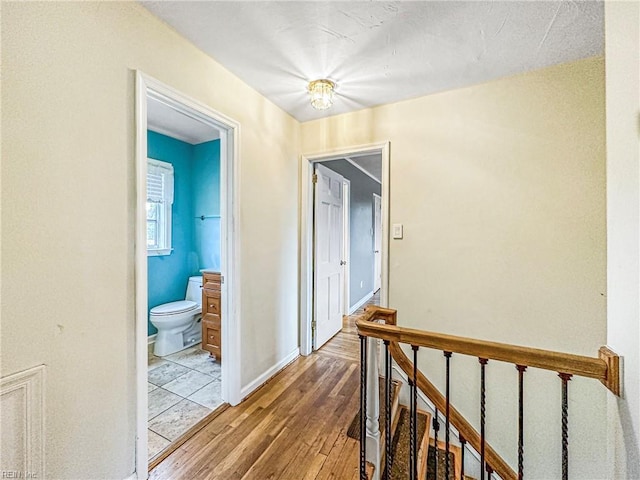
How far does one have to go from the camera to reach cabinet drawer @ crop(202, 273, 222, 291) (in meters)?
2.59

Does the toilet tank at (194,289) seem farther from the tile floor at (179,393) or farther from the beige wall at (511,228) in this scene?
the beige wall at (511,228)

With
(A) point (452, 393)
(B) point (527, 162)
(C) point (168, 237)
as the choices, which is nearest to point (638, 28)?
(B) point (527, 162)

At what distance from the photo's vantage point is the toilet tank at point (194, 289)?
3157mm

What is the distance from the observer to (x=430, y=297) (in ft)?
6.97

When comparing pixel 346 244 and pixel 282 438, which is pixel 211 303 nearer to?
pixel 282 438

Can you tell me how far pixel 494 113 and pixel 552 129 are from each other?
379 mm

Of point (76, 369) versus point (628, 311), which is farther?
point (76, 369)

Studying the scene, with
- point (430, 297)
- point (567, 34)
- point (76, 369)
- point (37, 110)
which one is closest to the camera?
point (37, 110)

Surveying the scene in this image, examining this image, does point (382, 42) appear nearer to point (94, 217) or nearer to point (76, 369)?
point (94, 217)

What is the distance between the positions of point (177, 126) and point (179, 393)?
2663mm

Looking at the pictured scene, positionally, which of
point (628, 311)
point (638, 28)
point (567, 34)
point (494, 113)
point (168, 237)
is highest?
point (567, 34)

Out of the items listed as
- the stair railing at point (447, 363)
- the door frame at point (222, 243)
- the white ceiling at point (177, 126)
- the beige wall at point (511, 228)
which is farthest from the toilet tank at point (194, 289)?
the stair railing at point (447, 363)

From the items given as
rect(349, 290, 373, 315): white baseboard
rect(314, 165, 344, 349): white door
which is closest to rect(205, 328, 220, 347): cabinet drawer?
rect(314, 165, 344, 349): white door

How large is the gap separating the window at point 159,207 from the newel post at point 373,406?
2703 millimetres
